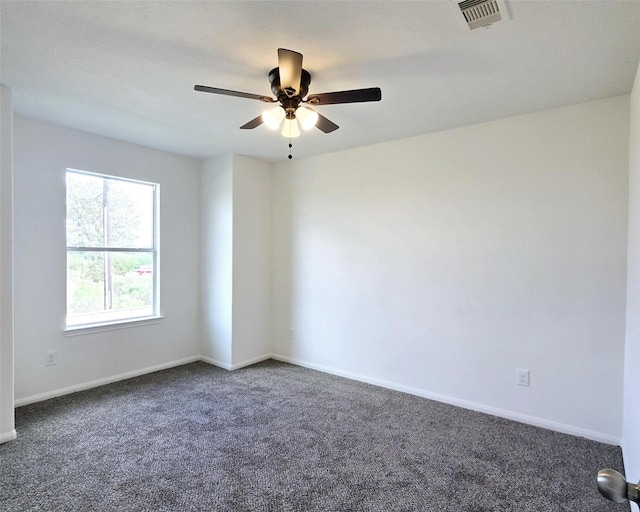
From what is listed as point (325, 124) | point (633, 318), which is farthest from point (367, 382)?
point (325, 124)

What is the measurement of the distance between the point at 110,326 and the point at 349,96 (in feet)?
10.9

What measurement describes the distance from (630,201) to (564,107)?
86 cm

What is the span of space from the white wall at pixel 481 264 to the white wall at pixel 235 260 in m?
0.51

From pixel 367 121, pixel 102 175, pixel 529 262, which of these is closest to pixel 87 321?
pixel 102 175

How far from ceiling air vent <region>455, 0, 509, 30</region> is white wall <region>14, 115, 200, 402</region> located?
3460 mm

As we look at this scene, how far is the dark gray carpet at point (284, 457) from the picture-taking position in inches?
78.6

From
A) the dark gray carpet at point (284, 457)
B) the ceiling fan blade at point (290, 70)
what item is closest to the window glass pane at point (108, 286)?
the dark gray carpet at point (284, 457)

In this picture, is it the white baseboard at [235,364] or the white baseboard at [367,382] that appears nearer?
the white baseboard at [367,382]

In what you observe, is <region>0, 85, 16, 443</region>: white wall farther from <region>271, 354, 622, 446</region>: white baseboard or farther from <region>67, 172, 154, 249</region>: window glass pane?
<region>271, 354, 622, 446</region>: white baseboard

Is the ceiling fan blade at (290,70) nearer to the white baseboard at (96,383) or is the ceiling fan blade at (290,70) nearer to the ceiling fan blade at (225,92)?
the ceiling fan blade at (225,92)

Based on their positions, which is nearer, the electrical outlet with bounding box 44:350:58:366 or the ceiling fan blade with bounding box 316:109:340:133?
the ceiling fan blade with bounding box 316:109:340:133

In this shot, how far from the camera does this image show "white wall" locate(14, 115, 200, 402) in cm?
313

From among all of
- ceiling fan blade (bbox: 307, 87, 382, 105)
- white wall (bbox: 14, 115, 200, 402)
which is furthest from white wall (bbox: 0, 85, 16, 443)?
ceiling fan blade (bbox: 307, 87, 382, 105)

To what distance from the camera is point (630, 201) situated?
2.44 metres
